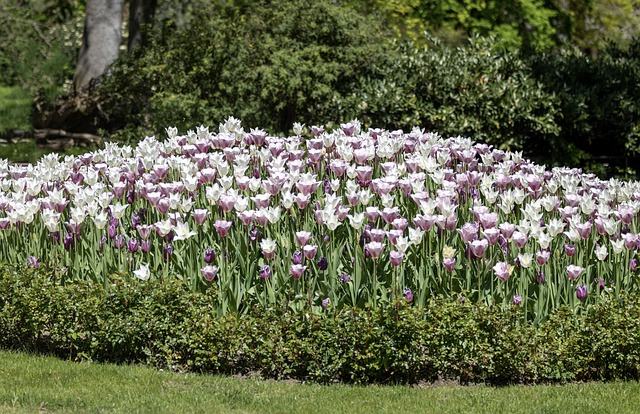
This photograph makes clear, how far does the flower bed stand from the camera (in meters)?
6.12

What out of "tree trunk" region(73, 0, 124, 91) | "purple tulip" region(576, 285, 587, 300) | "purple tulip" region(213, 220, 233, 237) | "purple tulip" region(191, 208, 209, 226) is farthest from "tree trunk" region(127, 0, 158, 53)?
"purple tulip" region(576, 285, 587, 300)

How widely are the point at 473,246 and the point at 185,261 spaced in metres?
1.92

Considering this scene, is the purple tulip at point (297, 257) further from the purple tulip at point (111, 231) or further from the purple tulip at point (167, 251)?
the purple tulip at point (111, 231)

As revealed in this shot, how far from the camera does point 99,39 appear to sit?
17.7 metres

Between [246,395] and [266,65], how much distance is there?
7123 millimetres

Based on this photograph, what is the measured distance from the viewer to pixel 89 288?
20.2 feet

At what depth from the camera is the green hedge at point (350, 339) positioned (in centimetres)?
570

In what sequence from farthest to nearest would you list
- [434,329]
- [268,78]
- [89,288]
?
[268,78]
[89,288]
[434,329]

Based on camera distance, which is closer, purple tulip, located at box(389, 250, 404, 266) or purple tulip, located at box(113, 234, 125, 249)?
purple tulip, located at box(389, 250, 404, 266)

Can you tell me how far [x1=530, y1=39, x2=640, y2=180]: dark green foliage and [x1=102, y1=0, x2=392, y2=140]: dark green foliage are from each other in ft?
7.20

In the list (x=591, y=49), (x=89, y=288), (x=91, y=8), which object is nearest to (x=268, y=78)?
(x=89, y=288)

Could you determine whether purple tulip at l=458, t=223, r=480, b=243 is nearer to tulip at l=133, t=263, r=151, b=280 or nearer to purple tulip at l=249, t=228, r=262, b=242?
purple tulip at l=249, t=228, r=262, b=242

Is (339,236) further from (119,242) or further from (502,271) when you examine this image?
(119,242)

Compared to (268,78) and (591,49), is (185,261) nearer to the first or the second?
(268,78)
